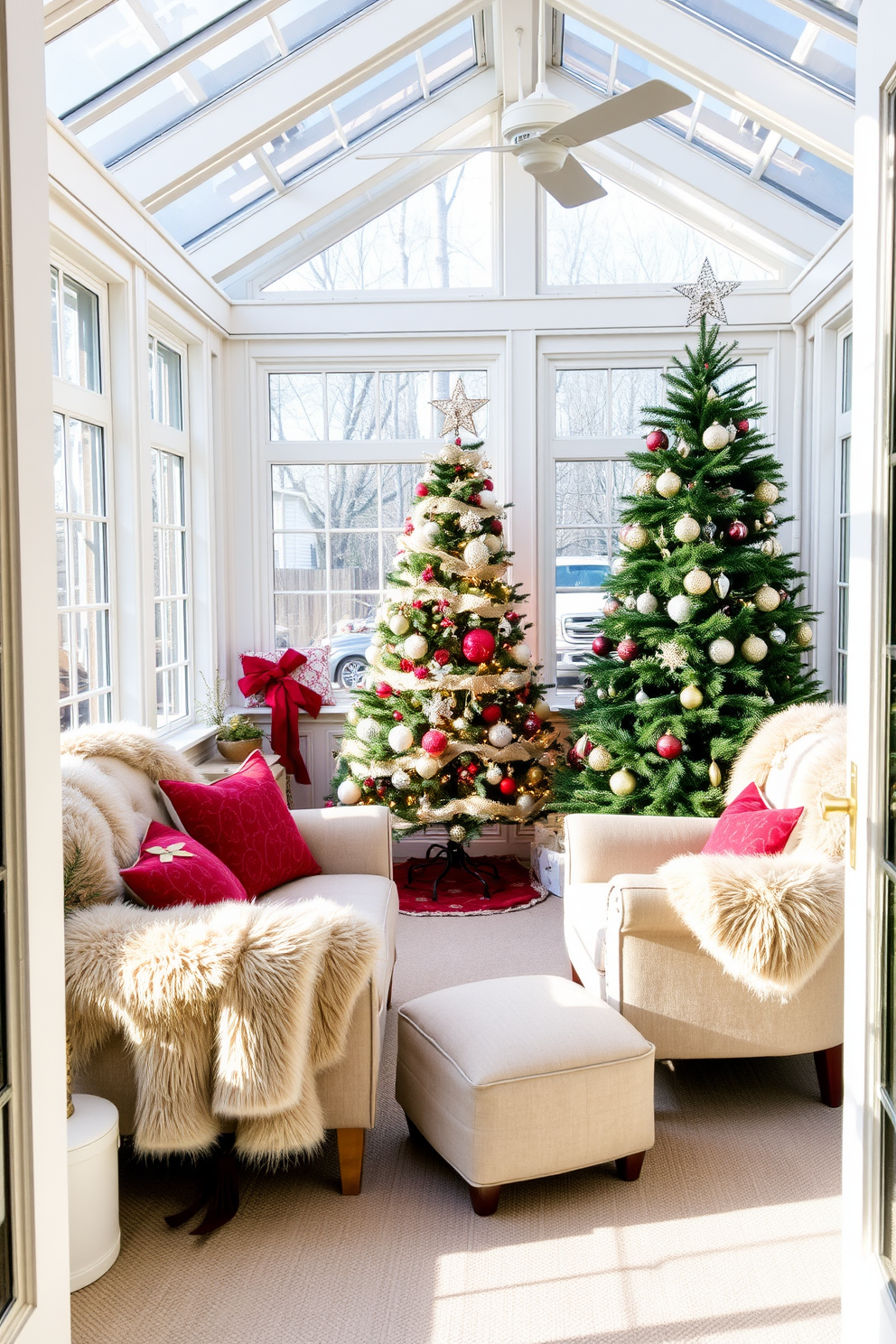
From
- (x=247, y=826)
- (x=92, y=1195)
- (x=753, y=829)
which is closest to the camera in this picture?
(x=92, y=1195)

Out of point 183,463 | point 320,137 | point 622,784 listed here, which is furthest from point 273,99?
point 622,784

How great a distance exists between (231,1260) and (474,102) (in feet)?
15.8

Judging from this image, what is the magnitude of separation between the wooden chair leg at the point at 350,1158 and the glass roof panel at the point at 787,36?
349cm

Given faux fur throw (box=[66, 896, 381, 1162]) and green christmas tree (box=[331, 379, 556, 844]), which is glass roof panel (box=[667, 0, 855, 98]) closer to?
green christmas tree (box=[331, 379, 556, 844])

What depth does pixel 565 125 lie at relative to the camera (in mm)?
2871

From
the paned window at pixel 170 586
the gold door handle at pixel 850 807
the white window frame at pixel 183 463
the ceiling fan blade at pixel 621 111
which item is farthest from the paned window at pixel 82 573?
the gold door handle at pixel 850 807

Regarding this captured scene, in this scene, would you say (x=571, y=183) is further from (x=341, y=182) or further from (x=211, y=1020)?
(x=211, y=1020)

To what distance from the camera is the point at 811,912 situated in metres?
2.47

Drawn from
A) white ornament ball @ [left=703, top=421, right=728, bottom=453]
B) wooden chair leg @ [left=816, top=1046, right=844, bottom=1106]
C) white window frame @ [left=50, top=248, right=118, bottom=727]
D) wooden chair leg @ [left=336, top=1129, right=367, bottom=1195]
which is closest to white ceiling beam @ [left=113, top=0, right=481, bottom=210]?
white window frame @ [left=50, top=248, right=118, bottom=727]

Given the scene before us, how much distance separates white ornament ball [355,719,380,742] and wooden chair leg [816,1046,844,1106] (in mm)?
2272

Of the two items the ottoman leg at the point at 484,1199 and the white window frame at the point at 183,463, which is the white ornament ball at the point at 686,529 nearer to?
the white window frame at the point at 183,463

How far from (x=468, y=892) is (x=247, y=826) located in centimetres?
187

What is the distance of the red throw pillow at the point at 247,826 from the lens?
9.72 feet

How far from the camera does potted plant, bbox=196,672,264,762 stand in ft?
15.4
